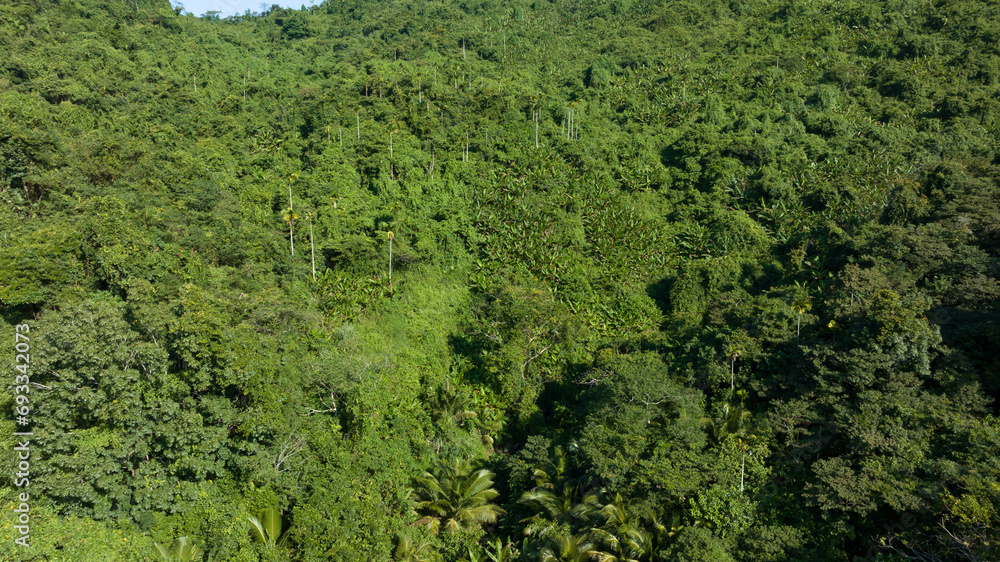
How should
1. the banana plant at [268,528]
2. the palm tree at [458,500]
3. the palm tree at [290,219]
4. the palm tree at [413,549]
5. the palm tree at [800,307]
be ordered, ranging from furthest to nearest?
the palm tree at [290,219]
the palm tree at [800,307]
the palm tree at [458,500]
the palm tree at [413,549]
the banana plant at [268,528]

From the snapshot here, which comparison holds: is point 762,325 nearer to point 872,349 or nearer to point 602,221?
point 872,349

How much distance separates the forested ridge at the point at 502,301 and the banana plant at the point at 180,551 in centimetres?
15

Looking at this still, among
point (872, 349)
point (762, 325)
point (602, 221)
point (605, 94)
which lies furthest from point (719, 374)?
point (605, 94)

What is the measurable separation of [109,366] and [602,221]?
3366 centimetres

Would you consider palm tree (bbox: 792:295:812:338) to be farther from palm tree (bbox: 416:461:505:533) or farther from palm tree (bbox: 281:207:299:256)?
palm tree (bbox: 281:207:299:256)

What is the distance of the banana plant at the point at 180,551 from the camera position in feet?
52.8

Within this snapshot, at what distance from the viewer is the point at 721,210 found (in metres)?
44.8

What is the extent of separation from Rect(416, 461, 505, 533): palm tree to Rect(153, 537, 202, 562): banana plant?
9090mm

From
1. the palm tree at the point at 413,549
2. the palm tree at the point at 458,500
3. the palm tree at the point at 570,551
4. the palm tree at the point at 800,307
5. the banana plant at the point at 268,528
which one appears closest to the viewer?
the banana plant at the point at 268,528

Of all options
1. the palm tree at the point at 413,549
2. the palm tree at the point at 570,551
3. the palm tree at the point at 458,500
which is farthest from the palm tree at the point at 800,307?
the palm tree at the point at 413,549

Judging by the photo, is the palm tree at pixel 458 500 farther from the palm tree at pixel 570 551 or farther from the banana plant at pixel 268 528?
the banana plant at pixel 268 528

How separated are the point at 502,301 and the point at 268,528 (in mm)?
16944

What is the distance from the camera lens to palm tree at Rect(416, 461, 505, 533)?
24.0m

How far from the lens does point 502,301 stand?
3228 cm
